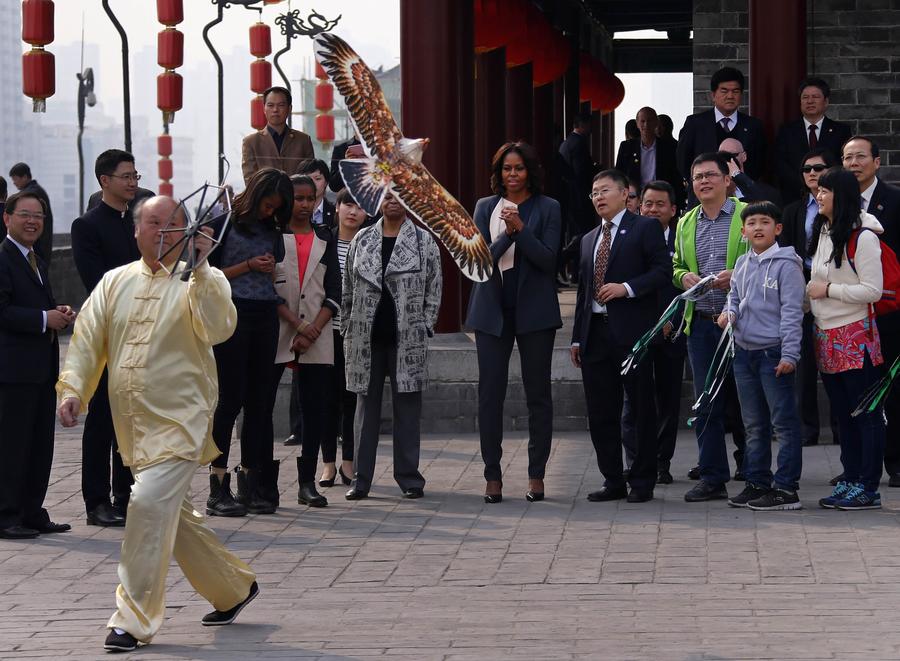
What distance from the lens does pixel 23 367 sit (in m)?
7.79

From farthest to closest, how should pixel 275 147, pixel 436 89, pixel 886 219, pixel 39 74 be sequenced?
1. pixel 39 74
2. pixel 436 89
3. pixel 275 147
4. pixel 886 219

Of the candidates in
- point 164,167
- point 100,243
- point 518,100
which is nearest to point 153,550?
point 100,243

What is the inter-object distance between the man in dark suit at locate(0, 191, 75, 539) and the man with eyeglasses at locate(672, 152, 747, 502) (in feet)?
10.4

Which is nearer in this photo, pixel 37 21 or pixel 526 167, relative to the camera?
pixel 526 167

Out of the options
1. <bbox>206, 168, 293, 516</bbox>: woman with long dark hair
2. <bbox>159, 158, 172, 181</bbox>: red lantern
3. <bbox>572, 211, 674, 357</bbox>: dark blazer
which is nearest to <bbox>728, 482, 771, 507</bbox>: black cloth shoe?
<bbox>572, 211, 674, 357</bbox>: dark blazer

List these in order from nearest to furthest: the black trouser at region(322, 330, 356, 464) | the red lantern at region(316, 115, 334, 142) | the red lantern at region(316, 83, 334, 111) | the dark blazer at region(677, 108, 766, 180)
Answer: the black trouser at region(322, 330, 356, 464)
the dark blazer at region(677, 108, 766, 180)
the red lantern at region(316, 83, 334, 111)
the red lantern at region(316, 115, 334, 142)

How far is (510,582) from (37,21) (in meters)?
10.2

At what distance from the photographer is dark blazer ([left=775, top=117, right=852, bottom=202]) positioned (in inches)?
399

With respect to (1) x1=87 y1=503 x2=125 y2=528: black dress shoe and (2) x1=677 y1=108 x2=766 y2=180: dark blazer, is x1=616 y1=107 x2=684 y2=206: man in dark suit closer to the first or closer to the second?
(2) x1=677 y1=108 x2=766 y2=180: dark blazer

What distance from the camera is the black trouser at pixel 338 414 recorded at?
8898 mm

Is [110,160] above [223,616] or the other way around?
above

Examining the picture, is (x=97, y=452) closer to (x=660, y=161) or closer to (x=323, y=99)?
(x=660, y=161)

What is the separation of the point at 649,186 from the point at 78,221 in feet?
10.3

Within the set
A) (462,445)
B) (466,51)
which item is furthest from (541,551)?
(466,51)
